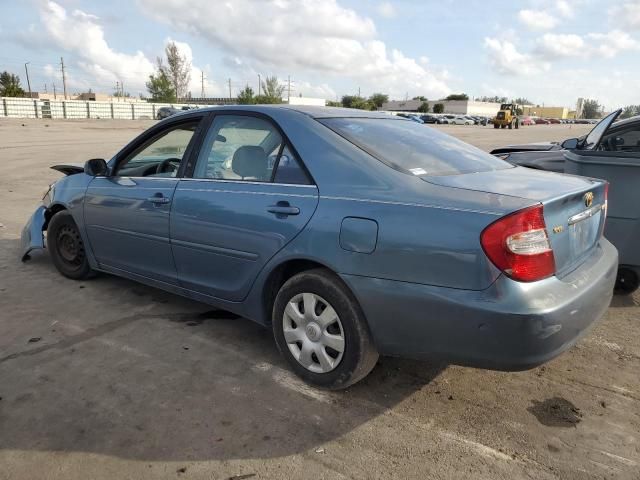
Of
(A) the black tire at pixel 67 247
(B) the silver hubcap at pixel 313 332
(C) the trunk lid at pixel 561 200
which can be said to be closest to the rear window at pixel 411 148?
(C) the trunk lid at pixel 561 200

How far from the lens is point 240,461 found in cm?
240

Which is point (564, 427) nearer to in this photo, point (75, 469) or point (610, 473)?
point (610, 473)

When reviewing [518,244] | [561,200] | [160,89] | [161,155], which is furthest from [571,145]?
[160,89]

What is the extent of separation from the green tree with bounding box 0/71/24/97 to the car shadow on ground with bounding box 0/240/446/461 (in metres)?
72.0

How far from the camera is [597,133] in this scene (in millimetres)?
5098

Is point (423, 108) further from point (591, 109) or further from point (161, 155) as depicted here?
point (161, 155)

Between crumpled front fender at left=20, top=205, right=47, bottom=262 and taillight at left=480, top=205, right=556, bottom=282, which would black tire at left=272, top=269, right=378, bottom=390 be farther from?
crumpled front fender at left=20, top=205, right=47, bottom=262

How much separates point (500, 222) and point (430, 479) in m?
1.17

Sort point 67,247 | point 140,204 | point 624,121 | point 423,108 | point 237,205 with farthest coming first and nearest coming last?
point 423,108 < point 624,121 < point 67,247 < point 140,204 < point 237,205

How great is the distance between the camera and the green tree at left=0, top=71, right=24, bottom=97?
6400 centimetres

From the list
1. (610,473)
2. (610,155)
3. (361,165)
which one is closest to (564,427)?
(610,473)

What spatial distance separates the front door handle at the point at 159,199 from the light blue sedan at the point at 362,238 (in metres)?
0.02

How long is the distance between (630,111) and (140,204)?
491cm

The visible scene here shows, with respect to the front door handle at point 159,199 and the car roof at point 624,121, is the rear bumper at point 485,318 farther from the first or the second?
the car roof at point 624,121
